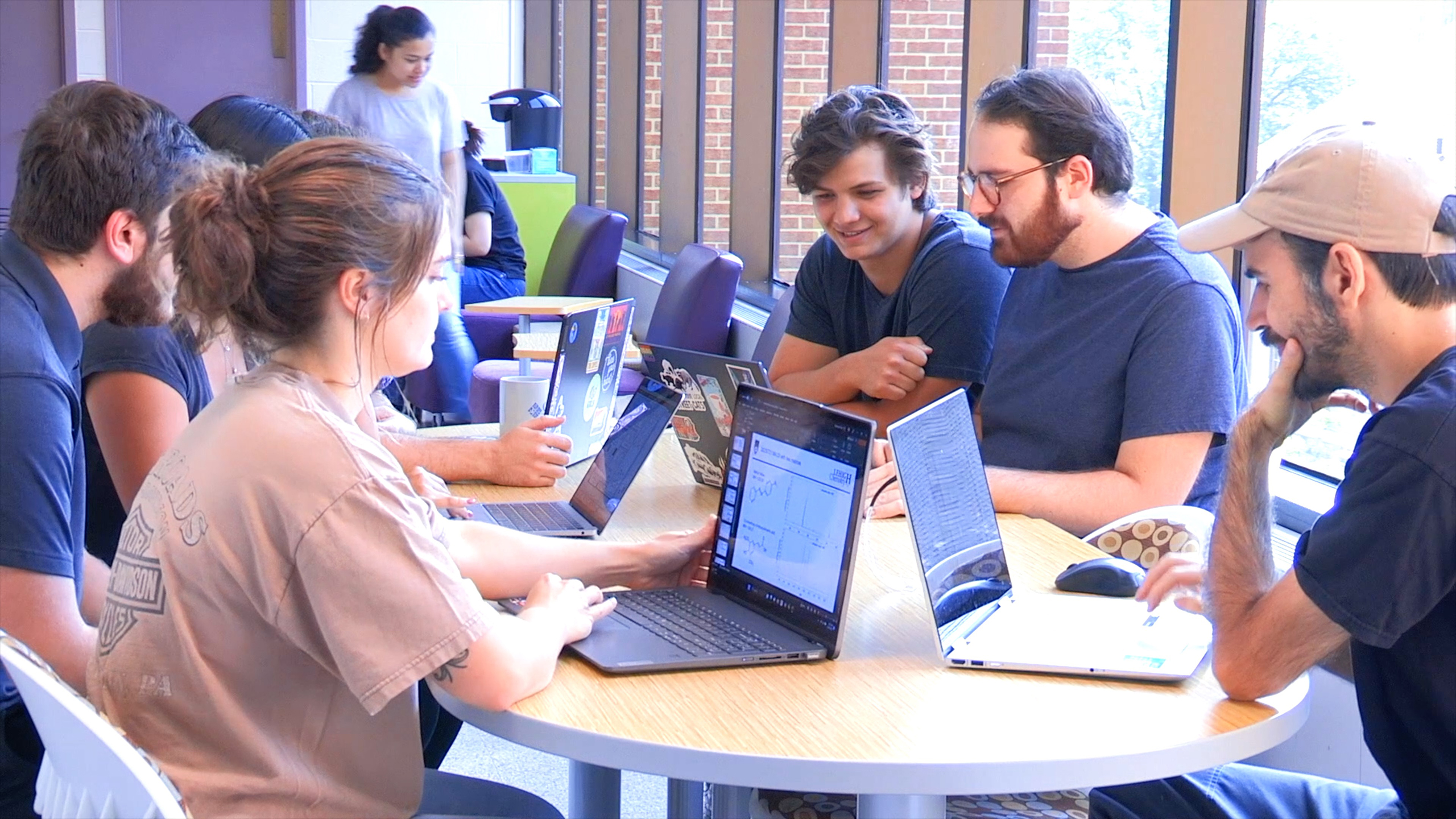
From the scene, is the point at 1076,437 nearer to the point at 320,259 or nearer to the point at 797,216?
the point at 320,259

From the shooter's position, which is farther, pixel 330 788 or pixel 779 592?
pixel 779 592

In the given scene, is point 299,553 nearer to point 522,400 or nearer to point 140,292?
point 140,292

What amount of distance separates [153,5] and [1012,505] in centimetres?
802

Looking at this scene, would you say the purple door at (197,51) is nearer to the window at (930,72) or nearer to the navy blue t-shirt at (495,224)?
the navy blue t-shirt at (495,224)

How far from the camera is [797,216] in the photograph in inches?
233

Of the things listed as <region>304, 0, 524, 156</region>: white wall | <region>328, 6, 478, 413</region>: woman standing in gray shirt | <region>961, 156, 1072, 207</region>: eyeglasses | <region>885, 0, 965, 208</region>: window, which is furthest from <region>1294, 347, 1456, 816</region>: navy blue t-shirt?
<region>304, 0, 524, 156</region>: white wall

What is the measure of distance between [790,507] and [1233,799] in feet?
2.04

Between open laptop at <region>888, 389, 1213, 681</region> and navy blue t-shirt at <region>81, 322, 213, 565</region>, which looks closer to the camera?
open laptop at <region>888, 389, 1213, 681</region>

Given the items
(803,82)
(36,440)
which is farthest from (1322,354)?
(803,82)

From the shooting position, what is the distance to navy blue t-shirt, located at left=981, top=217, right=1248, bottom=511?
234 centimetres

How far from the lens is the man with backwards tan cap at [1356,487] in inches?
54.4

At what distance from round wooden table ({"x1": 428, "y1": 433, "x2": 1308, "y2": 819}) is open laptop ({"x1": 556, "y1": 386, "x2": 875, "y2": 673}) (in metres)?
0.03

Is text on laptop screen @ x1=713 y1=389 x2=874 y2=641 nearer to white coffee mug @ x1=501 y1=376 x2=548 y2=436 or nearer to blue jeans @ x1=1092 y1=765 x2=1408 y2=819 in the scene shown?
blue jeans @ x1=1092 y1=765 x2=1408 y2=819

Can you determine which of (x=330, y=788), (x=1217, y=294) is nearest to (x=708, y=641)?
(x=330, y=788)
